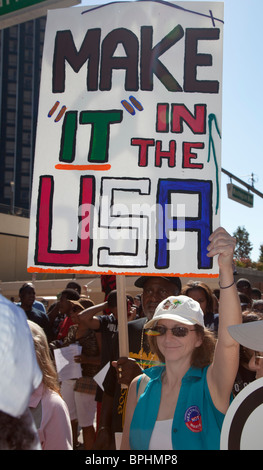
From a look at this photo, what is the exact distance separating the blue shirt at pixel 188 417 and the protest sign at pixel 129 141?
2.46 feet

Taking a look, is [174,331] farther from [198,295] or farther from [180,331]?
[198,295]

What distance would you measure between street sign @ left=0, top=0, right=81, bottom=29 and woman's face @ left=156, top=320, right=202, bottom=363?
96.9 inches

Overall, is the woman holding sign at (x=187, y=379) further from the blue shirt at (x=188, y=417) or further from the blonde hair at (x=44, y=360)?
the blonde hair at (x=44, y=360)

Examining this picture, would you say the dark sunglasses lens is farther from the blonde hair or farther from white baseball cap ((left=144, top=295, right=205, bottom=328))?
the blonde hair

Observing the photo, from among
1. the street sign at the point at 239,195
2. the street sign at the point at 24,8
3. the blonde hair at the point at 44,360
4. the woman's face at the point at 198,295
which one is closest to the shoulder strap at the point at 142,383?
the blonde hair at the point at 44,360

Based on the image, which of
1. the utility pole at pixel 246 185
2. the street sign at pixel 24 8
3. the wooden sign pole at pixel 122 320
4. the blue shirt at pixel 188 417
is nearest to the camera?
the blue shirt at pixel 188 417

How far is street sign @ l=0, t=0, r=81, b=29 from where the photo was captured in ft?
12.0

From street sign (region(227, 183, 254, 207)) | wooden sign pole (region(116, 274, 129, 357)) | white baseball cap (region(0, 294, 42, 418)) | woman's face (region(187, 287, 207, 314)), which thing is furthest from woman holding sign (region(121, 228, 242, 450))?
street sign (region(227, 183, 254, 207))

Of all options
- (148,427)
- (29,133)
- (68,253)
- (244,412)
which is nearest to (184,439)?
(148,427)

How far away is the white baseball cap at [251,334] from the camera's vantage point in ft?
5.82

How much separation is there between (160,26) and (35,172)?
45.9 inches

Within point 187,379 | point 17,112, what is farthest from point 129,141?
point 17,112

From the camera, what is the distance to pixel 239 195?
11.5m
